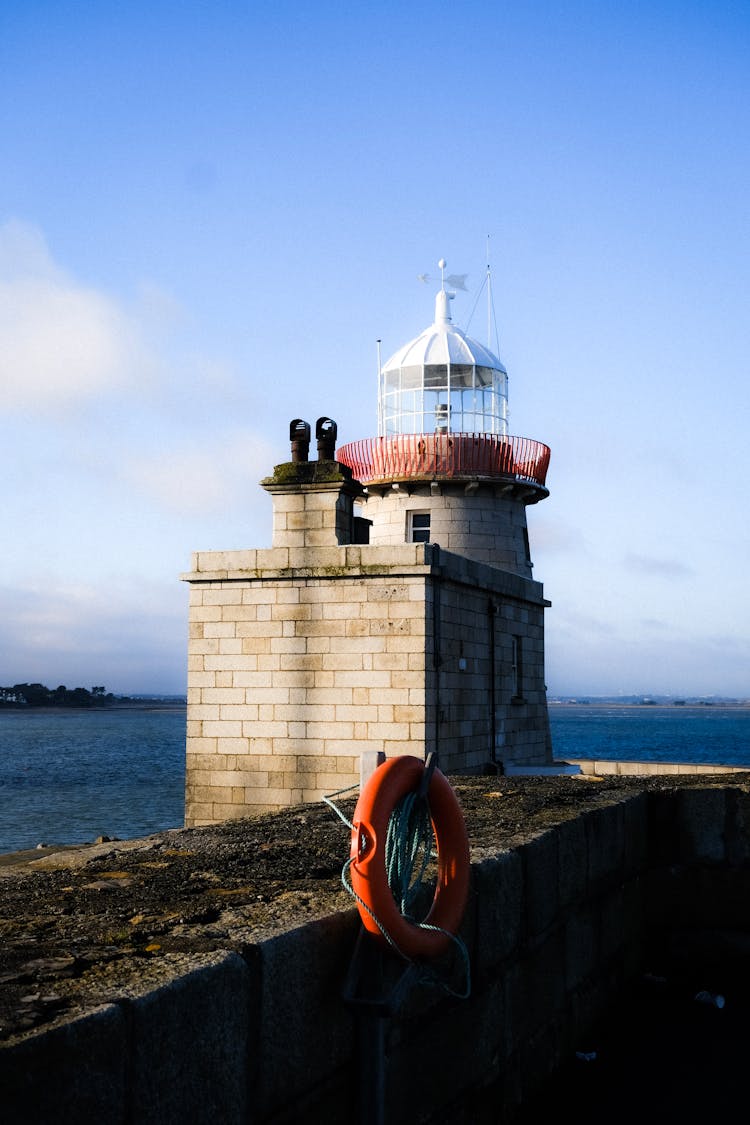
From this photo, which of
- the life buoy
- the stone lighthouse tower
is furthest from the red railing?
the life buoy

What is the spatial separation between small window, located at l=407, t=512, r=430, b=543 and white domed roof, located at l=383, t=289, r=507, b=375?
112 inches

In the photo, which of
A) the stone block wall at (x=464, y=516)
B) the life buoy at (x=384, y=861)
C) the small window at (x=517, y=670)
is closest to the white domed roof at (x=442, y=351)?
the stone block wall at (x=464, y=516)

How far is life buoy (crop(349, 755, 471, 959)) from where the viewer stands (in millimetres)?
3420

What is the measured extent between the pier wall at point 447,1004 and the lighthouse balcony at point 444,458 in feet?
Result: 39.2

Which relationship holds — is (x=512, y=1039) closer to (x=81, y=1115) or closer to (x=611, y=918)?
(x=611, y=918)

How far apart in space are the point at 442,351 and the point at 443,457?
7.86 ft

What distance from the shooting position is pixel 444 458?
18.8 meters

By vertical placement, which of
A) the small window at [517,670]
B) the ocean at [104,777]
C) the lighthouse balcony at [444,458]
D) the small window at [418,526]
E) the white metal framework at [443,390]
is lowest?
the ocean at [104,777]

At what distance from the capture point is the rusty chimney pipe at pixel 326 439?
45.1 feet

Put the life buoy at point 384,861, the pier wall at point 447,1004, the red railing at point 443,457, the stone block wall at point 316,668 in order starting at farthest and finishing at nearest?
Result: the red railing at point 443,457
the stone block wall at point 316,668
the life buoy at point 384,861
the pier wall at point 447,1004

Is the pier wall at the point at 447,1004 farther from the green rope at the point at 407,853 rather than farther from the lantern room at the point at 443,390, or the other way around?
the lantern room at the point at 443,390

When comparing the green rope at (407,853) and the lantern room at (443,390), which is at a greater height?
the lantern room at (443,390)

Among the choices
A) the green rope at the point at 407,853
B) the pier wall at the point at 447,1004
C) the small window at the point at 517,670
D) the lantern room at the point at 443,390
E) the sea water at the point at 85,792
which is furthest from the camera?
the sea water at the point at 85,792

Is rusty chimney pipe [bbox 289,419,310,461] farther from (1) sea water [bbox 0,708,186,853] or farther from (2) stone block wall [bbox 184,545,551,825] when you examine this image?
(1) sea water [bbox 0,708,186,853]
